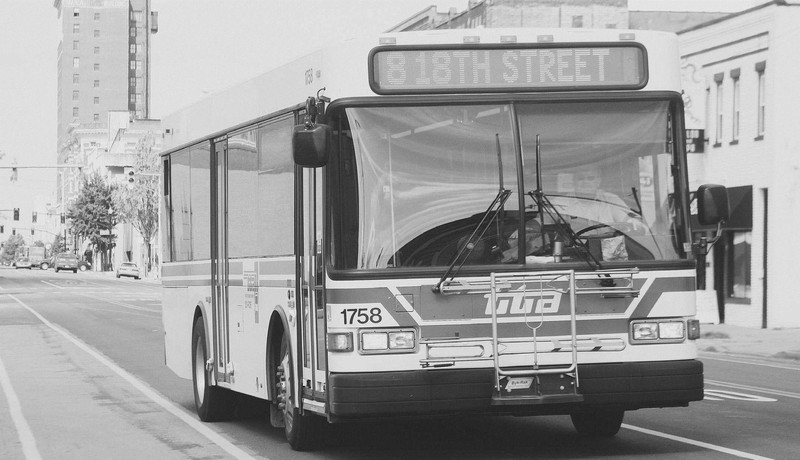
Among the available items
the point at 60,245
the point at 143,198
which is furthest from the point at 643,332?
the point at 60,245

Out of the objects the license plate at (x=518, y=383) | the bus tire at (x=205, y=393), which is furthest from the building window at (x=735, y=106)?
the license plate at (x=518, y=383)

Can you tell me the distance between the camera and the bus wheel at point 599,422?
11578 mm

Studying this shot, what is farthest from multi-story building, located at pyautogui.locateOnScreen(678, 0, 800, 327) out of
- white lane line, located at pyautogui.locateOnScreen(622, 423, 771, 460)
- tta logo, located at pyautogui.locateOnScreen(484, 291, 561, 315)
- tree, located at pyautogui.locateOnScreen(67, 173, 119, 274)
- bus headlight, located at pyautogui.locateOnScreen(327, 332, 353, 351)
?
tree, located at pyautogui.locateOnScreen(67, 173, 119, 274)

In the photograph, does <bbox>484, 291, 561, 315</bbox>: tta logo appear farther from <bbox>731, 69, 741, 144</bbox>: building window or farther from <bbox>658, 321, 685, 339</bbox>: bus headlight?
<bbox>731, 69, 741, 144</bbox>: building window

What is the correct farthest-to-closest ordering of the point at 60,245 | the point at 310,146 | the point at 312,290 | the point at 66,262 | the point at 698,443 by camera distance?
the point at 60,245 → the point at 66,262 → the point at 698,443 → the point at 312,290 → the point at 310,146

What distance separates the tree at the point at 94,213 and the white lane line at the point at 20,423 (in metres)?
115

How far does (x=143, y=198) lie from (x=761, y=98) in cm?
7285

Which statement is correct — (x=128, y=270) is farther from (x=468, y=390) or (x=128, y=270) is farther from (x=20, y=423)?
(x=468, y=390)

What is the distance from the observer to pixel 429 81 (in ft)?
32.3

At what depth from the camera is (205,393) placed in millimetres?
13938

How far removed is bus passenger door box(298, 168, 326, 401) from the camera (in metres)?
9.93

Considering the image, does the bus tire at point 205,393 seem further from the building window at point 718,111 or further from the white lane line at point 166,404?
the building window at point 718,111

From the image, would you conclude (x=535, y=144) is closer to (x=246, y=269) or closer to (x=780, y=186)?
(x=246, y=269)

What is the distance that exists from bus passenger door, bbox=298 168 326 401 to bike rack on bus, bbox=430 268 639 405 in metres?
0.96
